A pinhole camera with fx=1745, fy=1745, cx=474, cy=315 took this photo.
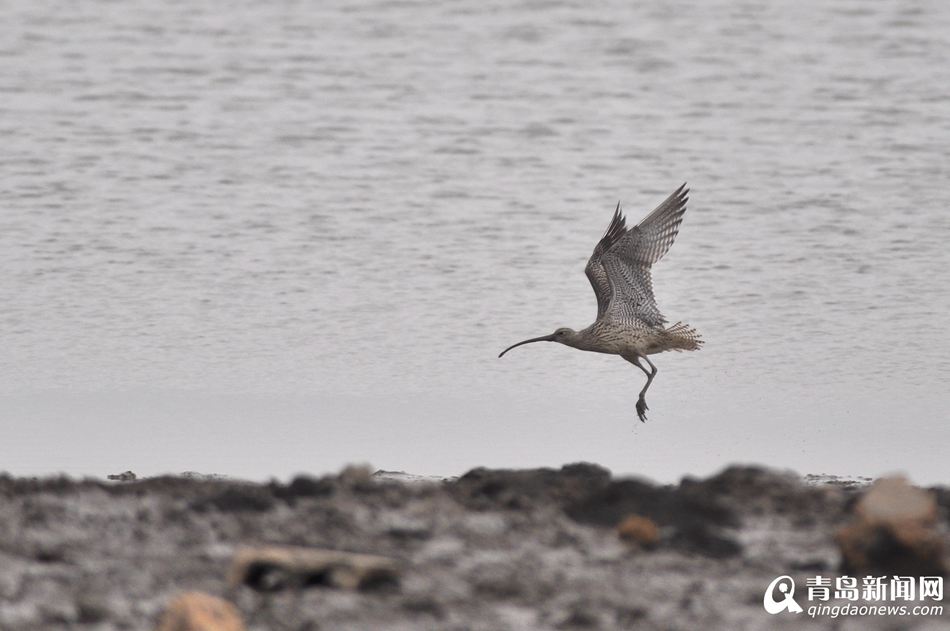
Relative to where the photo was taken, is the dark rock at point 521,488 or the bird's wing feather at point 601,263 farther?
the bird's wing feather at point 601,263

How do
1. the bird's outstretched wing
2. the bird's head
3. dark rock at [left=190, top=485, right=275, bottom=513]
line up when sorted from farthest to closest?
the bird's head → the bird's outstretched wing → dark rock at [left=190, top=485, right=275, bottom=513]

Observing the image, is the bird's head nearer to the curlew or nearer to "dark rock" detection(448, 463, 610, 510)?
the curlew

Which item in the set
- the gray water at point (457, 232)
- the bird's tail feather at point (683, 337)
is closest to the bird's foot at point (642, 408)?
the gray water at point (457, 232)

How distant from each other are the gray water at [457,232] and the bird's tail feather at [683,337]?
27 cm

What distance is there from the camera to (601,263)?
11.5 metres

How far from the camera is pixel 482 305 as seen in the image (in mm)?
12695

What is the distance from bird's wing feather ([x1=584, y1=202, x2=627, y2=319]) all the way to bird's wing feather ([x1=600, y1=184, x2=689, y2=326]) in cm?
1

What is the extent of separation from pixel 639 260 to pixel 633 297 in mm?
358

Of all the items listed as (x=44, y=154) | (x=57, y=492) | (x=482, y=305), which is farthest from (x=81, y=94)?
(x=57, y=492)

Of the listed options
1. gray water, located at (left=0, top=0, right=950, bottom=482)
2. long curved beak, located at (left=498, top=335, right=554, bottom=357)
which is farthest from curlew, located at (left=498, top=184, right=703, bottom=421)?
gray water, located at (left=0, top=0, right=950, bottom=482)

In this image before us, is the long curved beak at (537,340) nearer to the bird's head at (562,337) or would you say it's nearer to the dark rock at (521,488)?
the bird's head at (562,337)

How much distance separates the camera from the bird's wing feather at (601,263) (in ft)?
37.1

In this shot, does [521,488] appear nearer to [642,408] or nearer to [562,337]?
[642,408]

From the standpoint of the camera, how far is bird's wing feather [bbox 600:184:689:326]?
1130 cm
